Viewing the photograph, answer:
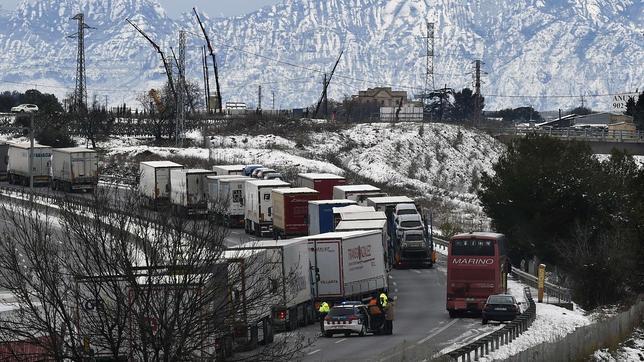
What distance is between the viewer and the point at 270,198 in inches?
3410

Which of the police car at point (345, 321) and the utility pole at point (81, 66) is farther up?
the utility pole at point (81, 66)

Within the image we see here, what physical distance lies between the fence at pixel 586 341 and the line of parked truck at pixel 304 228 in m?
8.13

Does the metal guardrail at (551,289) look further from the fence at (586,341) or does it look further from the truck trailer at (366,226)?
the truck trailer at (366,226)

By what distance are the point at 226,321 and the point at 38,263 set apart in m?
4.98

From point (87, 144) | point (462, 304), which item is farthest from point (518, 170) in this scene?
point (87, 144)

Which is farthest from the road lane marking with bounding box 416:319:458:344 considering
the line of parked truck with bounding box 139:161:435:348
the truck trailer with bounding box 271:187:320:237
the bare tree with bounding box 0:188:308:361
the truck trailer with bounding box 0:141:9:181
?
the truck trailer with bounding box 0:141:9:181

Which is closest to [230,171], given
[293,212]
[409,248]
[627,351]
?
[293,212]

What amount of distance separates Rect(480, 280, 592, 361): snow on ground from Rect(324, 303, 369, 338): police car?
6.03m

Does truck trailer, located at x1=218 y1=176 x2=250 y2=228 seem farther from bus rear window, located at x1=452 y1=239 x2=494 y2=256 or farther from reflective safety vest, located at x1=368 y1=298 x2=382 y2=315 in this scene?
reflective safety vest, located at x1=368 y1=298 x2=382 y2=315

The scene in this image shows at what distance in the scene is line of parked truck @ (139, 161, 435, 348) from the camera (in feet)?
162

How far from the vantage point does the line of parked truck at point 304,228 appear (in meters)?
49.2

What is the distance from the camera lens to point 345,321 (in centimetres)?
4966

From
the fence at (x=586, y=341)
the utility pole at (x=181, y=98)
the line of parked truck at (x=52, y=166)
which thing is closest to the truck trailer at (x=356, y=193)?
the line of parked truck at (x=52, y=166)

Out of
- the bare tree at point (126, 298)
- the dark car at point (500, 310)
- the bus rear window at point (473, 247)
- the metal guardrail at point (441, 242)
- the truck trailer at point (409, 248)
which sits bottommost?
the metal guardrail at point (441, 242)
